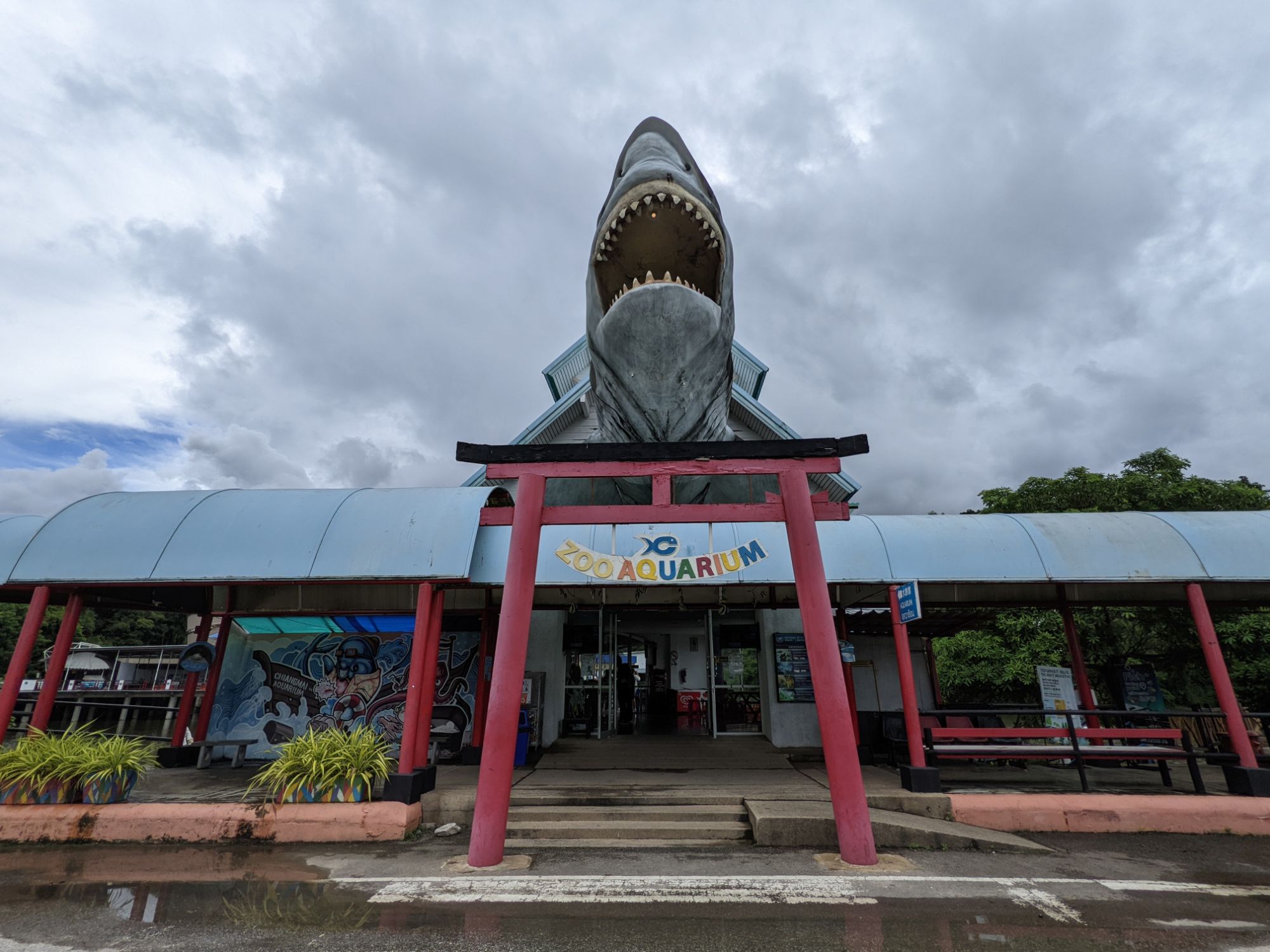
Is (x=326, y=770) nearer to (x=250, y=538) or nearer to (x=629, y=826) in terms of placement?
(x=250, y=538)

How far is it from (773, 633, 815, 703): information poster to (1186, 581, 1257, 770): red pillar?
18.2 feet

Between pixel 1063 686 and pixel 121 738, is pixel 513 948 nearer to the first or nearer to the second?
pixel 121 738

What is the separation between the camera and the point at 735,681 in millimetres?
12797

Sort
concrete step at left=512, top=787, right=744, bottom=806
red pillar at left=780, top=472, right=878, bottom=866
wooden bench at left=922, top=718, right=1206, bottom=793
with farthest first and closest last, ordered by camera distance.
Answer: wooden bench at left=922, top=718, right=1206, bottom=793, concrete step at left=512, top=787, right=744, bottom=806, red pillar at left=780, top=472, right=878, bottom=866

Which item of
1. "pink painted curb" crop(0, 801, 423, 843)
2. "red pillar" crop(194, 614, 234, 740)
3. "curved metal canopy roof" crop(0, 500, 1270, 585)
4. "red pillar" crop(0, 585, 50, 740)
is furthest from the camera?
"red pillar" crop(194, 614, 234, 740)

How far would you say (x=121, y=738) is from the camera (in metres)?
7.17

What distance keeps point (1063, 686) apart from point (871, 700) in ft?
10.6

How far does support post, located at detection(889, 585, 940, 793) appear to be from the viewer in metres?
7.16

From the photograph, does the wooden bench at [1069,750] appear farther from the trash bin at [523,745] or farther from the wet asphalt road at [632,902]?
the trash bin at [523,745]

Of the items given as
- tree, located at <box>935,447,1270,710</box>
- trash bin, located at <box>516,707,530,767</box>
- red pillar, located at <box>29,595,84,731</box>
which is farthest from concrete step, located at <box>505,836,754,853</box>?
tree, located at <box>935,447,1270,710</box>

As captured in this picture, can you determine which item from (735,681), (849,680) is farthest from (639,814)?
(735,681)

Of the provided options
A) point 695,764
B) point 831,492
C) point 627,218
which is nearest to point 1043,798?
point 695,764

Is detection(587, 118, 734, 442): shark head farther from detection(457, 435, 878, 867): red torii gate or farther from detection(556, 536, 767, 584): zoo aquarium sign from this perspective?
detection(556, 536, 767, 584): zoo aquarium sign

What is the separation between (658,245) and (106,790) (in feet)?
27.1
